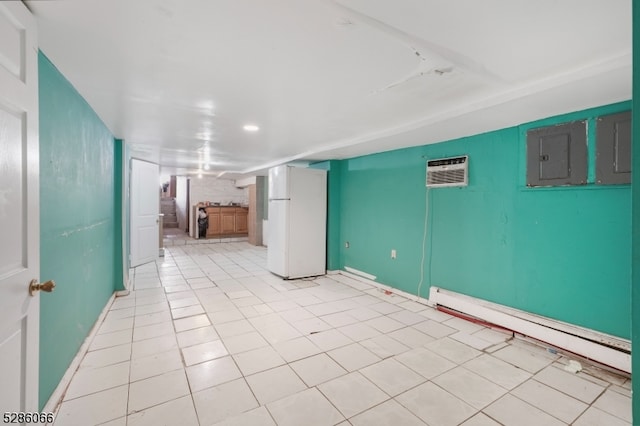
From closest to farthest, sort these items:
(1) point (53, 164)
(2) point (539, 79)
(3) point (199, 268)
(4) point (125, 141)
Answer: (1) point (53, 164), (2) point (539, 79), (4) point (125, 141), (3) point (199, 268)

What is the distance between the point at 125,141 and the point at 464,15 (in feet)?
14.2

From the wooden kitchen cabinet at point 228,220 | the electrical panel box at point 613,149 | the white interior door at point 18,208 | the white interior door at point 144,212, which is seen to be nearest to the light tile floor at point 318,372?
the white interior door at point 18,208

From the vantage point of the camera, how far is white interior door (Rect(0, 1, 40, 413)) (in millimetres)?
1047

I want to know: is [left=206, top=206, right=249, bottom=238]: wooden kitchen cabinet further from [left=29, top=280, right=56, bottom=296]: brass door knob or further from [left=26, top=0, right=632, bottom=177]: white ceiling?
[left=29, top=280, right=56, bottom=296]: brass door knob

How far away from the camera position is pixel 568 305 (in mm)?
2482

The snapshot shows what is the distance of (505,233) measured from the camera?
2.94 m

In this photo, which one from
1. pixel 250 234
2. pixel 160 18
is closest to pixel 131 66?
pixel 160 18

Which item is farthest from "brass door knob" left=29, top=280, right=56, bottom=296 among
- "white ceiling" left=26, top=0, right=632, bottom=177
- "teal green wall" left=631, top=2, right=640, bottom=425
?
"teal green wall" left=631, top=2, right=640, bottom=425

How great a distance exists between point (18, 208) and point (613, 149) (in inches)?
146

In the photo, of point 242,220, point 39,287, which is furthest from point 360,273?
point 242,220

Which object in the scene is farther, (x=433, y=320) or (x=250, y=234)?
(x=250, y=234)

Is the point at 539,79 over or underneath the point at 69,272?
over

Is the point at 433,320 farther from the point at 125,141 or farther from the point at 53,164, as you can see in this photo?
the point at 125,141

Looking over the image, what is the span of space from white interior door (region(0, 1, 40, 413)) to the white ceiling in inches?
11.7
